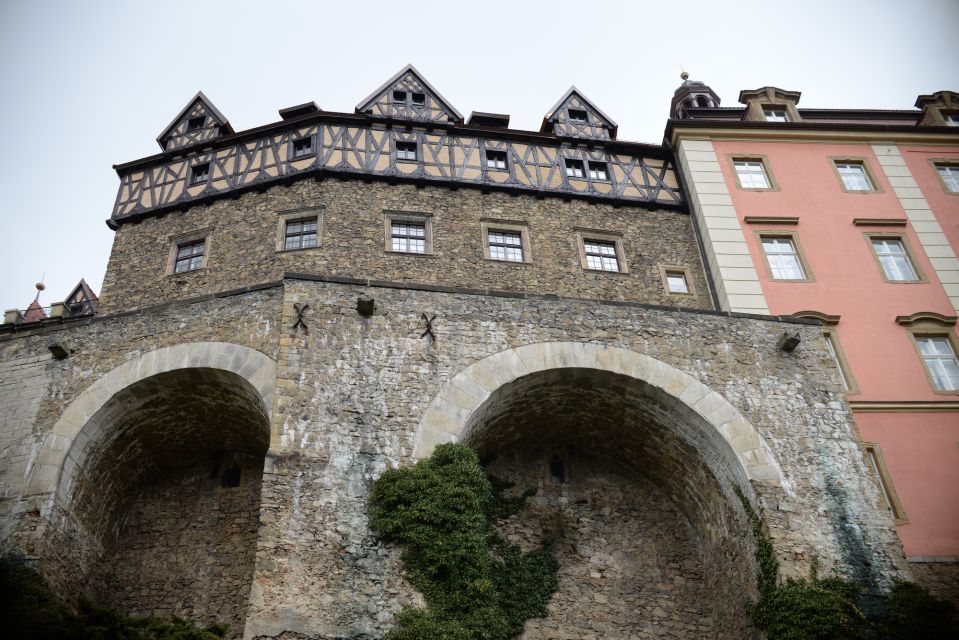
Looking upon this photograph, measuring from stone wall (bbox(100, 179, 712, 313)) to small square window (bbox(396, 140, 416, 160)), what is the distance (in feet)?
3.51

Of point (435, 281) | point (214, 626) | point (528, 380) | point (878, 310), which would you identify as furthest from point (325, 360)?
point (878, 310)

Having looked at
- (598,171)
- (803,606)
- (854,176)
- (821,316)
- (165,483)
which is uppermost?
(598,171)

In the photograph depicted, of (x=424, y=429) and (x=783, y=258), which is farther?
(x=783, y=258)

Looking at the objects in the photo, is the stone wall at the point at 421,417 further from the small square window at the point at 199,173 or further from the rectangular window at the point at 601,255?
the small square window at the point at 199,173

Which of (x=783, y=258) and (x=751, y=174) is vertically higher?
(x=751, y=174)

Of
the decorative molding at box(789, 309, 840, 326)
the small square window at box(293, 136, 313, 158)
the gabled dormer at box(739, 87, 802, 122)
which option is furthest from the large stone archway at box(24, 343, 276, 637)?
the gabled dormer at box(739, 87, 802, 122)

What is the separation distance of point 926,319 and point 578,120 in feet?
33.2

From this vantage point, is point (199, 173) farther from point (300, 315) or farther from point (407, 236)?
point (300, 315)

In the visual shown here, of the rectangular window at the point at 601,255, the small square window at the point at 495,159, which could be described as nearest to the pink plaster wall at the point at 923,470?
the rectangular window at the point at 601,255

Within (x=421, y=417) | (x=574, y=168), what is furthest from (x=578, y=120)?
(x=421, y=417)

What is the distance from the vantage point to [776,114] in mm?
22359

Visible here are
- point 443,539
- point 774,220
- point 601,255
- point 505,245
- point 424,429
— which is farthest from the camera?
point 601,255

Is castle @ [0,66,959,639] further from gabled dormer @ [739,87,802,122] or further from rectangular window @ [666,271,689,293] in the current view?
gabled dormer @ [739,87,802,122]

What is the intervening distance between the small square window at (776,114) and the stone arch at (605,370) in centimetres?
1184
